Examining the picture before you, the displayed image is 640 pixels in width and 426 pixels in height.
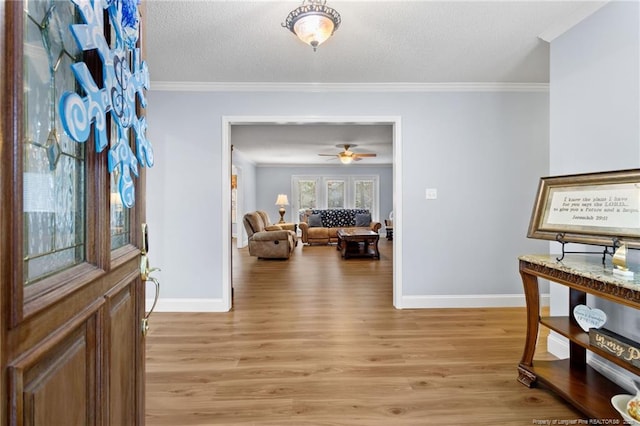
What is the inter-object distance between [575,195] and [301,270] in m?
4.04

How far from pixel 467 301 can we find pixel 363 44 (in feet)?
9.02

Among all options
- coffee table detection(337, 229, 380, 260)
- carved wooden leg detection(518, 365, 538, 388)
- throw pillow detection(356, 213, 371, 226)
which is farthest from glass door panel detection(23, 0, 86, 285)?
throw pillow detection(356, 213, 371, 226)

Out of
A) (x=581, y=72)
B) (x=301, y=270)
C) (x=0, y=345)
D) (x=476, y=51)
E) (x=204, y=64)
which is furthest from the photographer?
(x=301, y=270)

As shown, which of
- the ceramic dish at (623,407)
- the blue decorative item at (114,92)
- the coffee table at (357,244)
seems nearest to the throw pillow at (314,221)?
the coffee table at (357,244)

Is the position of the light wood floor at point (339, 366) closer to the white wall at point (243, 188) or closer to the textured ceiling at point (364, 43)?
the textured ceiling at point (364, 43)

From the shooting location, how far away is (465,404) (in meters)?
1.77

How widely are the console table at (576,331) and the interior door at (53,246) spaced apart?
195 centimetres

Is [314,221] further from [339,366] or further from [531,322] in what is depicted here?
[531,322]

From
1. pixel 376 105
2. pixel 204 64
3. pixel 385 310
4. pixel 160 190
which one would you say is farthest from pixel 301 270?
pixel 204 64

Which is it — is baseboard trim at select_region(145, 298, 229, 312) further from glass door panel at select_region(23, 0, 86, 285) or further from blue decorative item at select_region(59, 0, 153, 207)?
glass door panel at select_region(23, 0, 86, 285)

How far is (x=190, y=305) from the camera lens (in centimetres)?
328

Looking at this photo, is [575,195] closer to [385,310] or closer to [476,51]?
[476,51]

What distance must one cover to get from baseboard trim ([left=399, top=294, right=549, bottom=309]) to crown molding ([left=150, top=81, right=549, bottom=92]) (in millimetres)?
2202

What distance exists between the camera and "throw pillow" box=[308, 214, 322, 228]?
8.99 meters
